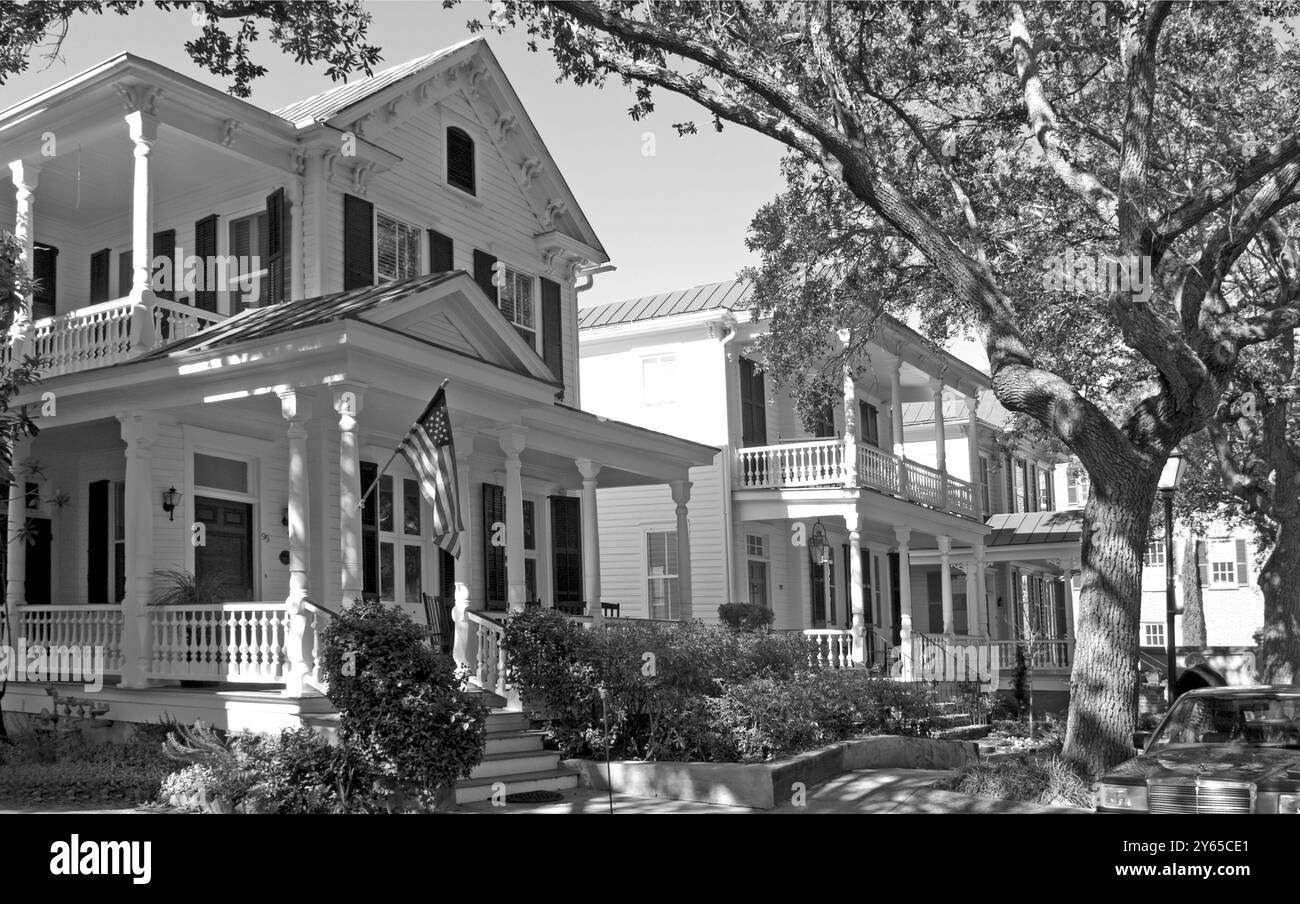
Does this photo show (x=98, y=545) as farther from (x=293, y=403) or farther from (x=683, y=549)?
(x=683, y=549)

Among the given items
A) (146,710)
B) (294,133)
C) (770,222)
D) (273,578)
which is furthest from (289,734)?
(770,222)

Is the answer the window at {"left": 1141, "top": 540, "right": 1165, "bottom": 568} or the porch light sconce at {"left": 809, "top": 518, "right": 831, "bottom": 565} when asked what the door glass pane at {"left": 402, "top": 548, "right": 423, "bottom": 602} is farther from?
the window at {"left": 1141, "top": 540, "right": 1165, "bottom": 568}

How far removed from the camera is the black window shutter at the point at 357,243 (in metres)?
17.3

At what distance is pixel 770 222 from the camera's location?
738 inches

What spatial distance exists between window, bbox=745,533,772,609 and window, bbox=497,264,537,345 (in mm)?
7099

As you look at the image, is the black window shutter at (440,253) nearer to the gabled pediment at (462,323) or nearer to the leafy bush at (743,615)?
the gabled pediment at (462,323)

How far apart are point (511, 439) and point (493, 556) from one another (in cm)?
399

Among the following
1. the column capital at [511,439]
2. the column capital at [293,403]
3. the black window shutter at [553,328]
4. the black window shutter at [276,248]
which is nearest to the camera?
the column capital at [293,403]

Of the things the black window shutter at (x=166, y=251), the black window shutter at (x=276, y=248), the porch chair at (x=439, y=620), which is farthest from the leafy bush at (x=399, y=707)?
the black window shutter at (x=166, y=251)

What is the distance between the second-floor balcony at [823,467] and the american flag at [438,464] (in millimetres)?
12007

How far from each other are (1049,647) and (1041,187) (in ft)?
58.9

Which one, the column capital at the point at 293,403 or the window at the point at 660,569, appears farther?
the window at the point at 660,569

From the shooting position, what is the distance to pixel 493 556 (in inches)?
757
